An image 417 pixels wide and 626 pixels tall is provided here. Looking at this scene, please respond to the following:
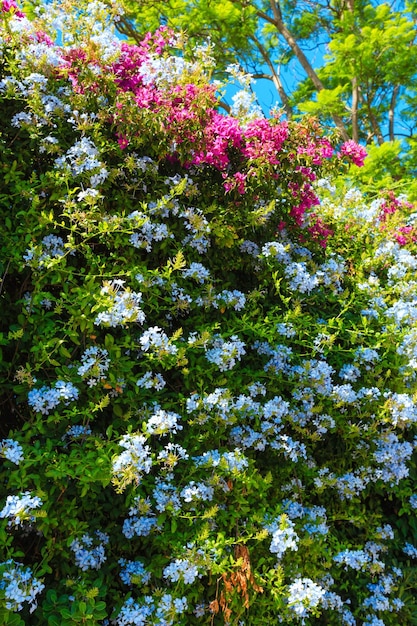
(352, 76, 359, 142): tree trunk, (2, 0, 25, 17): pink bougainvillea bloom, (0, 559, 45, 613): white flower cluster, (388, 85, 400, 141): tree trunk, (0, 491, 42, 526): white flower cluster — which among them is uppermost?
(388, 85, 400, 141): tree trunk

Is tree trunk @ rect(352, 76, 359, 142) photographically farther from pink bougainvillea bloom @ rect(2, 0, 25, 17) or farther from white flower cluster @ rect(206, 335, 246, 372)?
white flower cluster @ rect(206, 335, 246, 372)

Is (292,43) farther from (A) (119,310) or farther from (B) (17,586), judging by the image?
(B) (17,586)

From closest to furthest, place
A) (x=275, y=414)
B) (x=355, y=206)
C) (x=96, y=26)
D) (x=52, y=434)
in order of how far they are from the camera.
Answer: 1. (x=52, y=434)
2. (x=275, y=414)
3. (x=96, y=26)
4. (x=355, y=206)

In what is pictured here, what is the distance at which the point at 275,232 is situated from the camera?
3.24m

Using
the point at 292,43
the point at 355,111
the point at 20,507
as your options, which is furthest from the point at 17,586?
the point at 292,43

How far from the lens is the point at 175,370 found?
2.59 m

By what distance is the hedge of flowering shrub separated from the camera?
82.4 inches

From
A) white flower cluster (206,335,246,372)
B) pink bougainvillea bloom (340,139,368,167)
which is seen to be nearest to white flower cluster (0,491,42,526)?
white flower cluster (206,335,246,372)

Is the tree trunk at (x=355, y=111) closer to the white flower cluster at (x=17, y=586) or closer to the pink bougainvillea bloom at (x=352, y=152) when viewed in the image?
the pink bougainvillea bloom at (x=352, y=152)

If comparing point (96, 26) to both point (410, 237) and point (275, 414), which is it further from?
point (410, 237)

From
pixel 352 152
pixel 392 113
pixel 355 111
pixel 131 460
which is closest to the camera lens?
pixel 131 460

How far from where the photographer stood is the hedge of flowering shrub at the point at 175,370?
2.09 meters

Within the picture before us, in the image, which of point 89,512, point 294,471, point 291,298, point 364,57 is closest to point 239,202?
point 291,298

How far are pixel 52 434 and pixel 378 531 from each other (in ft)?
5.80
